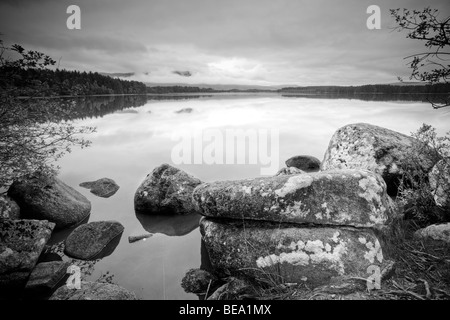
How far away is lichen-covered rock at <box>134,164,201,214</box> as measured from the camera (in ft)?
27.8

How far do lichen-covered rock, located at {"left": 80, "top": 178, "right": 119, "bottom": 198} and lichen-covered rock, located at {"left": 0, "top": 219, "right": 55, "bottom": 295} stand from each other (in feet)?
14.3

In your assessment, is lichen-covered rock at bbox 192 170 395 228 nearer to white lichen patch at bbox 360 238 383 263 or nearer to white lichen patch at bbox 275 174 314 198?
white lichen patch at bbox 275 174 314 198

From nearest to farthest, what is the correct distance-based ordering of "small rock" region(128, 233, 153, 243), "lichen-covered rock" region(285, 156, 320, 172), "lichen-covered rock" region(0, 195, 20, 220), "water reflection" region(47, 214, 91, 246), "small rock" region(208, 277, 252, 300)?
"small rock" region(208, 277, 252, 300) → "lichen-covered rock" region(0, 195, 20, 220) → "water reflection" region(47, 214, 91, 246) → "small rock" region(128, 233, 153, 243) → "lichen-covered rock" region(285, 156, 320, 172)

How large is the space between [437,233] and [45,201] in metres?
10.5

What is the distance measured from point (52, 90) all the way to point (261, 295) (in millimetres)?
7181

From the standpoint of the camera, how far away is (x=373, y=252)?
13.1 ft

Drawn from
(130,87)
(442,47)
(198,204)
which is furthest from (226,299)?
(130,87)

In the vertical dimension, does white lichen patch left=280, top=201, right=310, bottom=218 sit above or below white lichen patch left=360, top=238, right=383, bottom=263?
above

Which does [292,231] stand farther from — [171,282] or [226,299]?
[171,282]

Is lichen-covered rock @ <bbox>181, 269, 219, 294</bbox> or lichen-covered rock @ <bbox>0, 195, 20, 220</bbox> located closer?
lichen-covered rock @ <bbox>181, 269, 219, 294</bbox>

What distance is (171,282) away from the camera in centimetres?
531

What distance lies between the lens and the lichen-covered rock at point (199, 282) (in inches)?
193

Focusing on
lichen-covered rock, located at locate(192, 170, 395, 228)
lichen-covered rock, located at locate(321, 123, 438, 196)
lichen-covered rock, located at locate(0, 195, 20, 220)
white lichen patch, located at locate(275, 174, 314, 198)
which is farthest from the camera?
lichen-covered rock, located at locate(321, 123, 438, 196)

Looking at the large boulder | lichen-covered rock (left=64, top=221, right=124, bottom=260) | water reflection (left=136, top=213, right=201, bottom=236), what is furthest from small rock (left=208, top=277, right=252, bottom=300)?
the large boulder
